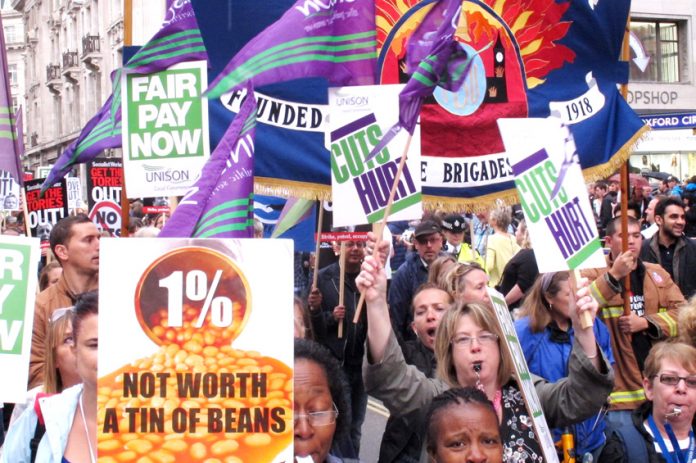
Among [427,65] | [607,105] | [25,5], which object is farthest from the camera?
[25,5]

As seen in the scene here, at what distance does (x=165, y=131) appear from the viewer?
6.44m

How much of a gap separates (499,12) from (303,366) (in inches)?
151

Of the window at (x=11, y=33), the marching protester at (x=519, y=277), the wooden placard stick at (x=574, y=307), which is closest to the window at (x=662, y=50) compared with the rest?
the marching protester at (x=519, y=277)

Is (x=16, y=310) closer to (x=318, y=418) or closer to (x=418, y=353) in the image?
(x=318, y=418)

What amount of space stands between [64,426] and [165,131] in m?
3.09

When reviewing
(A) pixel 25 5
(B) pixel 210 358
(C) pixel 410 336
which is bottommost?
(C) pixel 410 336

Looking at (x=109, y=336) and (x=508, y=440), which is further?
(x=508, y=440)

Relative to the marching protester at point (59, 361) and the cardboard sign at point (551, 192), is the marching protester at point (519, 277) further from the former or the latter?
the marching protester at point (59, 361)

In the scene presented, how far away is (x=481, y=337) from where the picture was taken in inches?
171

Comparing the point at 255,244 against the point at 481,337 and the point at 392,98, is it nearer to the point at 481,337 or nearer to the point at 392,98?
the point at 481,337

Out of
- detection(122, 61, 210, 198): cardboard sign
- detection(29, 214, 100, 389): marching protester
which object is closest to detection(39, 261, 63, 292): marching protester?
detection(29, 214, 100, 389): marching protester

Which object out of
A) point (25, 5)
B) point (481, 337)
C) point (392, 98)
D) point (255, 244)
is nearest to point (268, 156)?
point (392, 98)

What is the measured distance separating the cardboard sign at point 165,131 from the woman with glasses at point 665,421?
2.79 meters

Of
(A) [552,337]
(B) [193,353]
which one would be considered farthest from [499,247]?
(B) [193,353]
